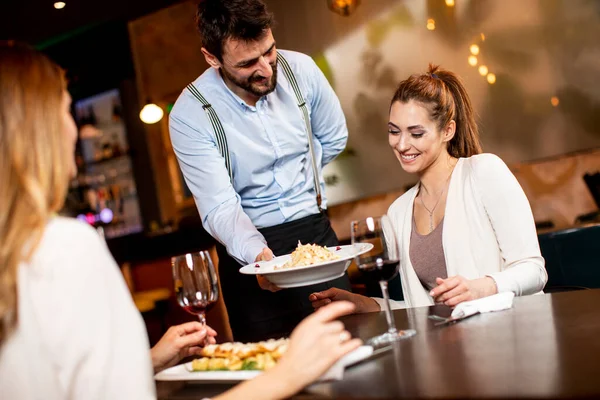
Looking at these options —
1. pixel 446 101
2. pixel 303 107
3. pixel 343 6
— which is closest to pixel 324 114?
pixel 303 107

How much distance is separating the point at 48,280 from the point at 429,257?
1.56m

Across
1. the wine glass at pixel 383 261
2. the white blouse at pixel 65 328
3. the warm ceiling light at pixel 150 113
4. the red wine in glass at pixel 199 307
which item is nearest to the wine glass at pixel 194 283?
the red wine in glass at pixel 199 307

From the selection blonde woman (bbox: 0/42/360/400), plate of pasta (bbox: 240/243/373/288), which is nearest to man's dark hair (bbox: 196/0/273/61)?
plate of pasta (bbox: 240/243/373/288)

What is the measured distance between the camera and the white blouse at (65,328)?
101 centimetres

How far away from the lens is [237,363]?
138 centimetres

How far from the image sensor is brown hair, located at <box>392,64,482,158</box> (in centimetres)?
245

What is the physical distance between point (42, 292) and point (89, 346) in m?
0.11

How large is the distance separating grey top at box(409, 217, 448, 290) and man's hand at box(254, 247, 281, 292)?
50 cm

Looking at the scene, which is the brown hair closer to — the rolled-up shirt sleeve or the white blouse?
the rolled-up shirt sleeve

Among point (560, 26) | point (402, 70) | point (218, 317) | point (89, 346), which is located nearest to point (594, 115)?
point (560, 26)

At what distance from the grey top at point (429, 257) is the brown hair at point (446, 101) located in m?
0.34

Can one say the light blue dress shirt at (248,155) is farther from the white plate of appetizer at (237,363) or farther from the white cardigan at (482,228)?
the white plate of appetizer at (237,363)

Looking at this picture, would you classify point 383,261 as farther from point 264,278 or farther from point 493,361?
point 264,278

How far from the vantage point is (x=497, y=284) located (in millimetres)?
1924
